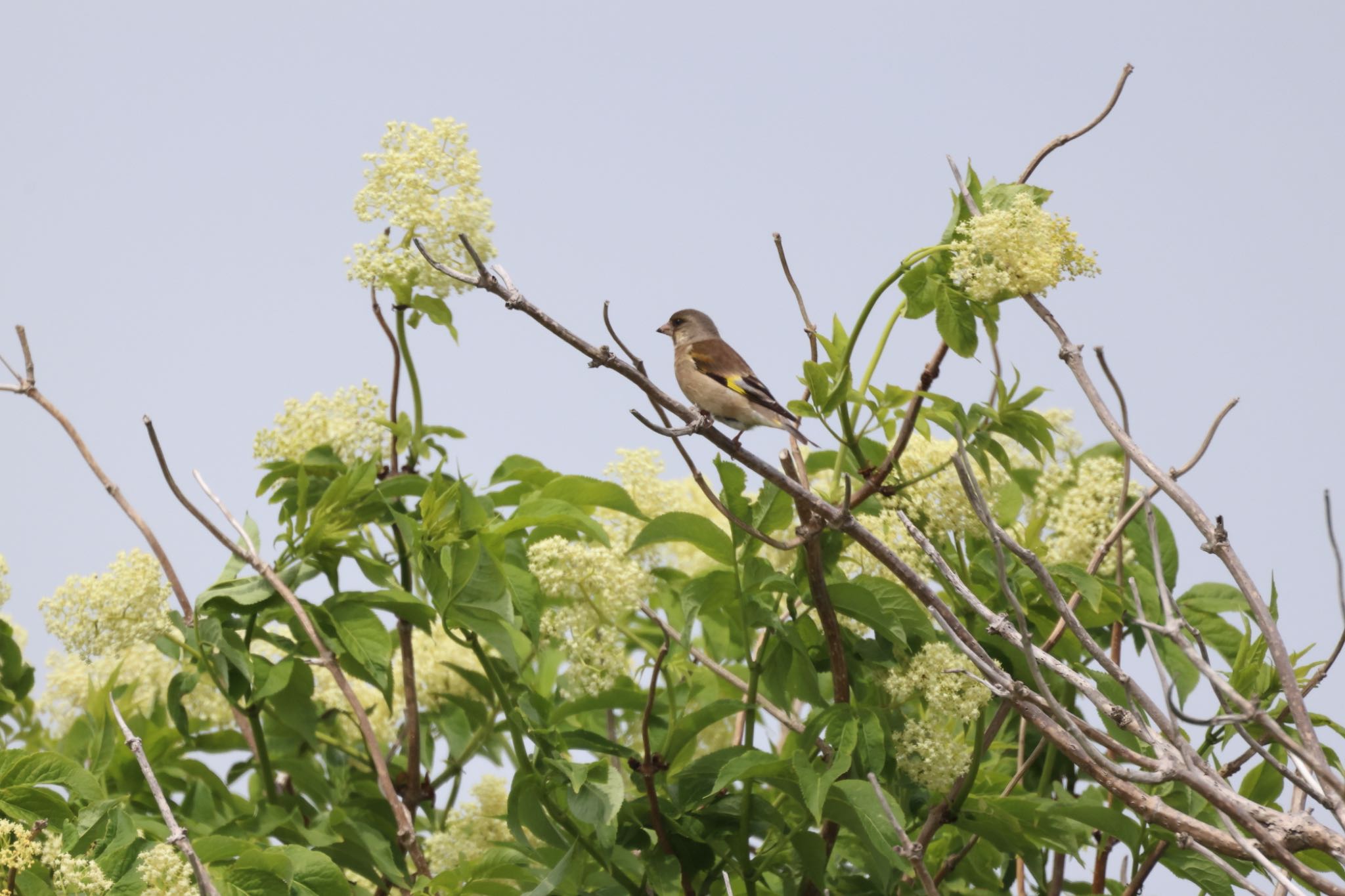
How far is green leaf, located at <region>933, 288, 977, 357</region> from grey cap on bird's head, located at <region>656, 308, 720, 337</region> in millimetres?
2048

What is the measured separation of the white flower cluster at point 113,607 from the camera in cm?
324

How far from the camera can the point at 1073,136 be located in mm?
2588

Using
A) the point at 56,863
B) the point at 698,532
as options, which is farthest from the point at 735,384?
the point at 56,863

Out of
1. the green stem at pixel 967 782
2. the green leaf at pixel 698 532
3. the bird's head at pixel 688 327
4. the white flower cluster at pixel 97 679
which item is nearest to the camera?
the green stem at pixel 967 782

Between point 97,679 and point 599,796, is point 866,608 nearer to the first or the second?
point 599,796

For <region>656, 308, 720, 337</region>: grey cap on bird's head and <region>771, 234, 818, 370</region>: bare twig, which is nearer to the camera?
<region>771, 234, 818, 370</region>: bare twig

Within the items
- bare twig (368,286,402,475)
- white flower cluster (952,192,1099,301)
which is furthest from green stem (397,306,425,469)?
white flower cluster (952,192,1099,301)

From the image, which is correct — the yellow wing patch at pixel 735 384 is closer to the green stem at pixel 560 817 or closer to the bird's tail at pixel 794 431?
the bird's tail at pixel 794 431

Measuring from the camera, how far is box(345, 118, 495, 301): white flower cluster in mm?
3309

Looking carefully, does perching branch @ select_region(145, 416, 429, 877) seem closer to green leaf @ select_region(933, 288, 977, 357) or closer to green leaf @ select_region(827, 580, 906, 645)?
green leaf @ select_region(827, 580, 906, 645)

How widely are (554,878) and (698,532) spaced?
2.28ft

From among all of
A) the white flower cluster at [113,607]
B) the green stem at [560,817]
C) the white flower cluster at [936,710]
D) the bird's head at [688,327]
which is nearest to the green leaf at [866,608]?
the white flower cluster at [936,710]

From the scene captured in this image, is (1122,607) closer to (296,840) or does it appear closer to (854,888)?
(854,888)

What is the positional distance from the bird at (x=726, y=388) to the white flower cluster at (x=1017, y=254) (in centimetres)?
109
